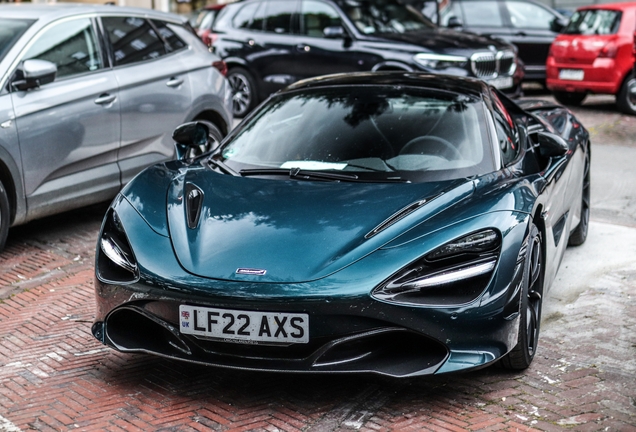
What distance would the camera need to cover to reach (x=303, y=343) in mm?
3910

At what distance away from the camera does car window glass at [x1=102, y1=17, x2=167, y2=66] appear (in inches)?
310

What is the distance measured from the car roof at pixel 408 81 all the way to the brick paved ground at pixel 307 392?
1.40 m

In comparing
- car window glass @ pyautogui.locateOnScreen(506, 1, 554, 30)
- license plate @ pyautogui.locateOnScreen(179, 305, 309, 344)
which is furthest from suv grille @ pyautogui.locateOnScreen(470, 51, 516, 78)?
license plate @ pyautogui.locateOnScreen(179, 305, 309, 344)

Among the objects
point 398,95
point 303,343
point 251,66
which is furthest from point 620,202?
point 251,66

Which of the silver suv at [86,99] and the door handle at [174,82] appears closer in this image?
the silver suv at [86,99]

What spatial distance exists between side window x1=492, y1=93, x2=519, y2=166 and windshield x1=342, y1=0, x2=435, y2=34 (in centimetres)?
739

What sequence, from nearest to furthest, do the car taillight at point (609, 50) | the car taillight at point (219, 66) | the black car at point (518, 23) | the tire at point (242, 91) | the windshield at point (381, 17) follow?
the car taillight at point (219, 66), the windshield at point (381, 17), the car taillight at point (609, 50), the tire at point (242, 91), the black car at point (518, 23)

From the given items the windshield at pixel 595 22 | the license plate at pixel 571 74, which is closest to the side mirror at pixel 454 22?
the windshield at pixel 595 22

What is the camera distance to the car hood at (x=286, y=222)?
13.3ft

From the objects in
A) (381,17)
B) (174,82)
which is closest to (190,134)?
(174,82)

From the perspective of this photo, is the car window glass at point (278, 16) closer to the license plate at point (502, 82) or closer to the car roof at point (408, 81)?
the license plate at point (502, 82)

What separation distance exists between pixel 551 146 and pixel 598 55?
914cm

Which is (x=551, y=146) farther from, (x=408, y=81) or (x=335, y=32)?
(x=335, y=32)

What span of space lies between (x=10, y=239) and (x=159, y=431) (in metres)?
3.91
